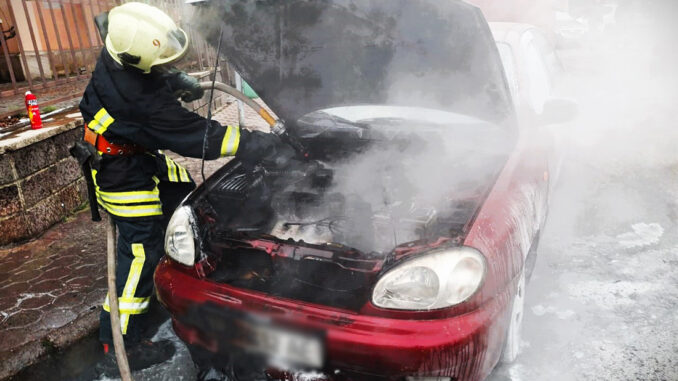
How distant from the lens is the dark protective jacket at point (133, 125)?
2.35m

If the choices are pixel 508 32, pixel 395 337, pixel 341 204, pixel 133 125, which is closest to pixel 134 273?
pixel 133 125

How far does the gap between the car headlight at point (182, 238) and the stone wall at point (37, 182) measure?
6.76 ft

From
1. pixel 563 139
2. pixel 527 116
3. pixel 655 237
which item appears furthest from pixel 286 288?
pixel 655 237

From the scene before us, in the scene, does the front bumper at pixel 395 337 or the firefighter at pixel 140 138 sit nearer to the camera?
the front bumper at pixel 395 337

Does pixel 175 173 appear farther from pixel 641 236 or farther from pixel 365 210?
pixel 641 236

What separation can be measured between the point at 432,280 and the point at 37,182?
135 inches

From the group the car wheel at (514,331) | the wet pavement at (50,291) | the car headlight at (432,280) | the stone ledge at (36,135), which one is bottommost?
the wet pavement at (50,291)

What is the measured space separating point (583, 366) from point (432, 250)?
131cm

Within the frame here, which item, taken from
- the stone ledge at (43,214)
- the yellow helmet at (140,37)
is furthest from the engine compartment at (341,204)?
the stone ledge at (43,214)

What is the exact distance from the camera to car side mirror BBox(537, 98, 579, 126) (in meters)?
2.88

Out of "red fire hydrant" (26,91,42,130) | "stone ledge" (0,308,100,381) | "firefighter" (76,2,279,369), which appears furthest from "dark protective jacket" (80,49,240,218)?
"red fire hydrant" (26,91,42,130)

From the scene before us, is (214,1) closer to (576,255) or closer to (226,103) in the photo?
(576,255)

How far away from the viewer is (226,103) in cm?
893

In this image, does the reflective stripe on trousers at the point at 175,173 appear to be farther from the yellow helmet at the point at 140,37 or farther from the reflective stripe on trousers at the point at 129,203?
the yellow helmet at the point at 140,37
